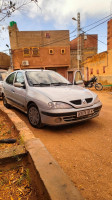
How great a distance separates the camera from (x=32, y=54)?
74.7 feet

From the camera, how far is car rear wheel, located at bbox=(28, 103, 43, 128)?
318cm

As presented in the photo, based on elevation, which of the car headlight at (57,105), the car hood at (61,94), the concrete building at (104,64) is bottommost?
the car headlight at (57,105)

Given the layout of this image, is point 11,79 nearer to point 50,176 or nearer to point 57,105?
point 57,105

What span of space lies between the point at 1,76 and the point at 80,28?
1126 centimetres

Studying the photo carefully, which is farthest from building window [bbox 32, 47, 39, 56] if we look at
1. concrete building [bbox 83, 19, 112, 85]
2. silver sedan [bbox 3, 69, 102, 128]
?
silver sedan [bbox 3, 69, 102, 128]

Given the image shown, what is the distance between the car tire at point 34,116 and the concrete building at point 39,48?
2029 centimetres

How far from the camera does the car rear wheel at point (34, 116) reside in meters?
3.18

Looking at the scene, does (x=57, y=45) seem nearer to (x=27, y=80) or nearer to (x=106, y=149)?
(x=27, y=80)

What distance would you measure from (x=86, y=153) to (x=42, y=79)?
7.91ft

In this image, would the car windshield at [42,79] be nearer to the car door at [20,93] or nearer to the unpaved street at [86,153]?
the car door at [20,93]

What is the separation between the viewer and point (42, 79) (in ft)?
12.9

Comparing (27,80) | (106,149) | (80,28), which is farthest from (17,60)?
(106,149)

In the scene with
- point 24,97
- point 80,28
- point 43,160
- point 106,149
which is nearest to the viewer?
point 43,160

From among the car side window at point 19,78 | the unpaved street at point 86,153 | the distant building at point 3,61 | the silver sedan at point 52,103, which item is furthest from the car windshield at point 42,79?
the distant building at point 3,61
